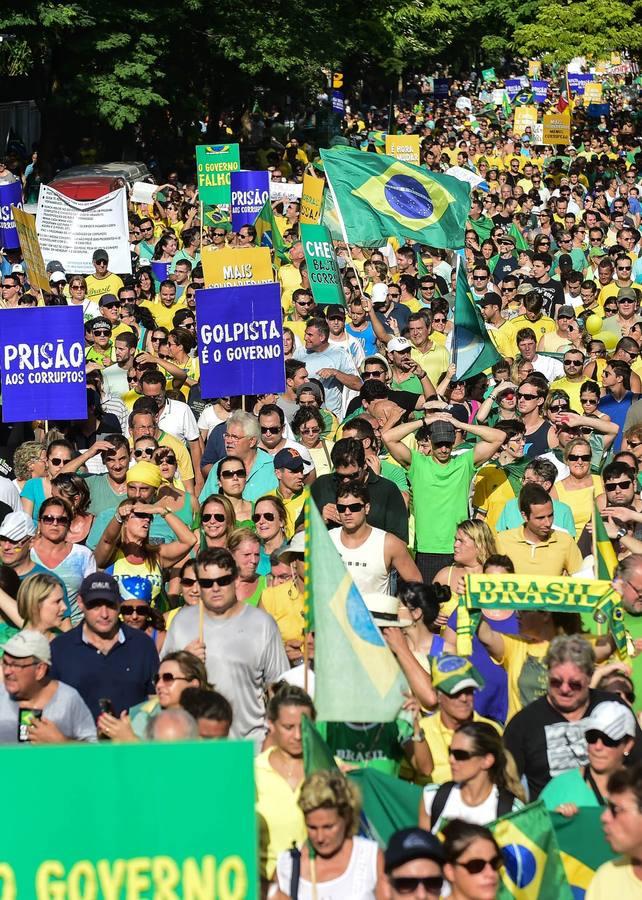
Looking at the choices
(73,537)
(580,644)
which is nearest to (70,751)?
(580,644)

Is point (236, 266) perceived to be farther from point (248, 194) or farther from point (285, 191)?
point (285, 191)

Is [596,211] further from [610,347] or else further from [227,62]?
[227,62]

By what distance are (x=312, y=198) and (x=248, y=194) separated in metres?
2.64

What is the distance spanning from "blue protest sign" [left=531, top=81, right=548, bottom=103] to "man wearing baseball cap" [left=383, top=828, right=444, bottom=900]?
174ft

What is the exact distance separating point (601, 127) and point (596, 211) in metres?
25.5

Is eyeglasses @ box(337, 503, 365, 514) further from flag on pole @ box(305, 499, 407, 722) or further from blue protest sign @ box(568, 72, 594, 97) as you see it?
blue protest sign @ box(568, 72, 594, 97)

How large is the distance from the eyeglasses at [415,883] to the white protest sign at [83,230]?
46.0 feet

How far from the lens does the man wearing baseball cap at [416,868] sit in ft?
16.9

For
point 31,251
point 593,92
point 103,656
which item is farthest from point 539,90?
point 103,656

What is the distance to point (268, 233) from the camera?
65.7 ft

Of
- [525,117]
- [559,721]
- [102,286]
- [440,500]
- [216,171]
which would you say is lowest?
[525,117]

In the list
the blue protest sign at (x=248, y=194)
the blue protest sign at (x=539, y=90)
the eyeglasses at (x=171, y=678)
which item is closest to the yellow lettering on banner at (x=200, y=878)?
the eyeglasses at (x=171, y=678)

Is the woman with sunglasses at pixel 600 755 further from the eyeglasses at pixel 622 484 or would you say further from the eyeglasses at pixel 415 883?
the eyeglasses at pixel 622 484

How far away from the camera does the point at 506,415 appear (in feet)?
38.1
